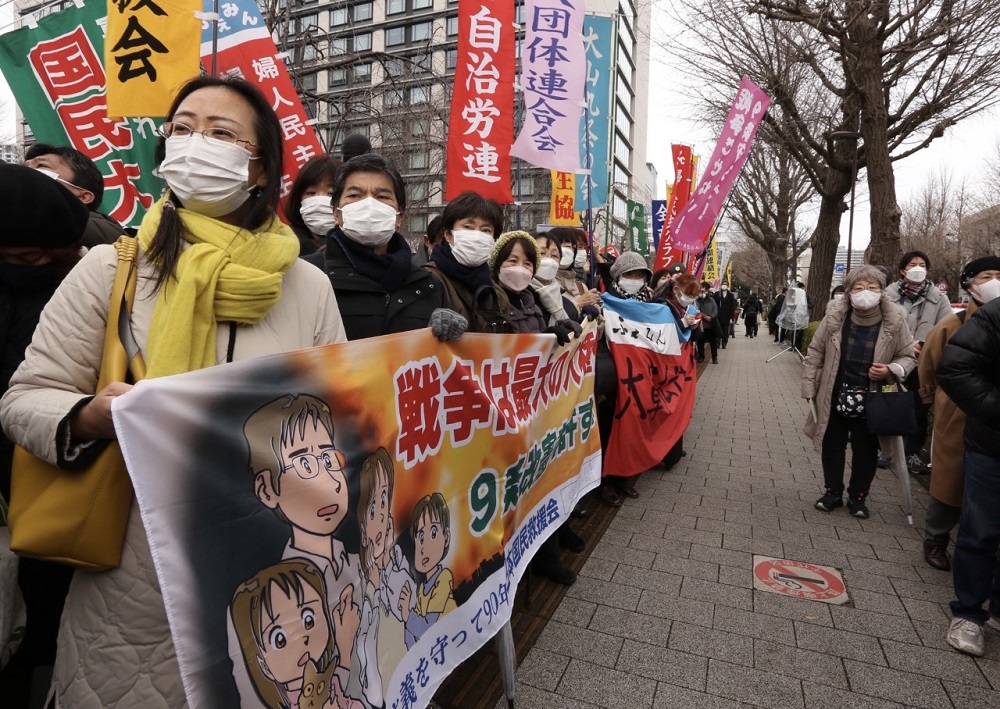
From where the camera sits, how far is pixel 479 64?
4.42 meters

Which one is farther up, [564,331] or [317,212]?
[317,212]

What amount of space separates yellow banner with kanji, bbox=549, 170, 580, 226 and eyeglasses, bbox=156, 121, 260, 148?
22.6 feet

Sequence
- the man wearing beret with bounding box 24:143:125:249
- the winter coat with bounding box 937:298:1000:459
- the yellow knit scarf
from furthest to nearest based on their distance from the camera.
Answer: the winter coat with bounding box 937:298:1000:459 < the man wearing beret with bounding box 24:143:125:249 < the yellow knit scarf

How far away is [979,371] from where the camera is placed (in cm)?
276

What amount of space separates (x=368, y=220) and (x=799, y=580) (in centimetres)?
331

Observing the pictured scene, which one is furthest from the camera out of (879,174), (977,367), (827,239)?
(827,239)

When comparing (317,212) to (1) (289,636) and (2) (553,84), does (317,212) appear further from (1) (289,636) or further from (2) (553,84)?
(2) (553,84)

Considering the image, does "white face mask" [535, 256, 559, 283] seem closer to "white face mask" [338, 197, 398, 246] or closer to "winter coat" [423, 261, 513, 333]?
"winter coat" [423, 261, 513, 333]

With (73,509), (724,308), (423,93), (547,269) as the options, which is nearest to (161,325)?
(73,509)

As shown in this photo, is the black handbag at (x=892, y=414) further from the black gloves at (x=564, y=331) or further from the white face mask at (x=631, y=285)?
the black gloves at (x=564, y=331)

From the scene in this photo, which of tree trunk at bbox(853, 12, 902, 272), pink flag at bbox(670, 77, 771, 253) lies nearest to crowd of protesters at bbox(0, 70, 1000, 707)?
pink flag at bbox(670, 77, 771, 253)

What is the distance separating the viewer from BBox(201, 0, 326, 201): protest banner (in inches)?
169

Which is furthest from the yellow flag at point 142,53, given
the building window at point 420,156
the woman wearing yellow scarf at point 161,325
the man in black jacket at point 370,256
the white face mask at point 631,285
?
the building window at point 420,156

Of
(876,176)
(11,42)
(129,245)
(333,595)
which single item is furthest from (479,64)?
(876,176)
